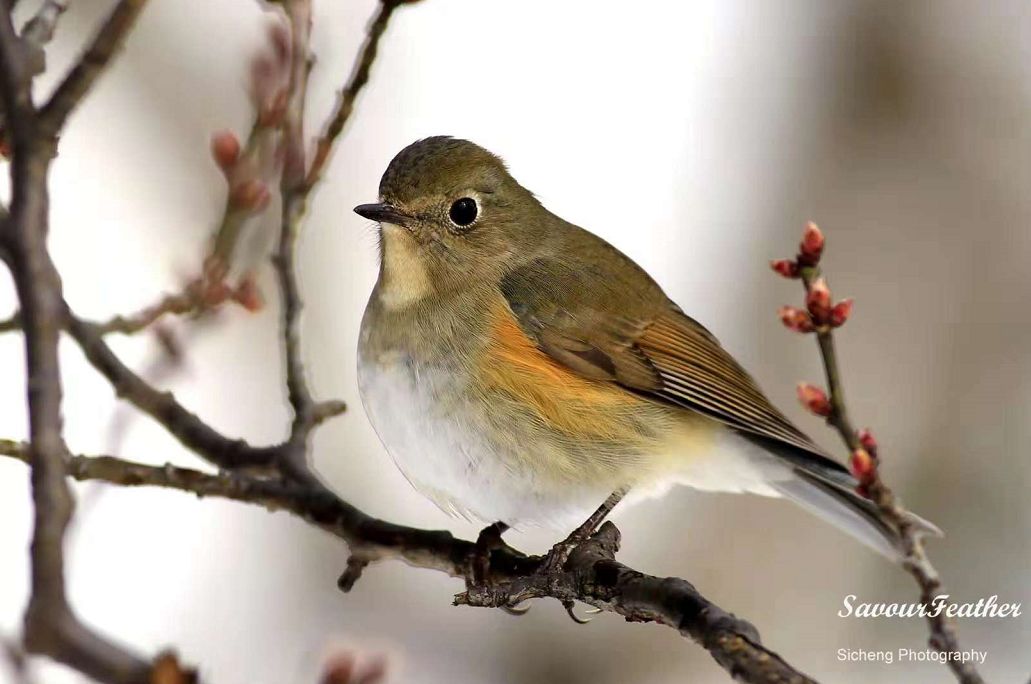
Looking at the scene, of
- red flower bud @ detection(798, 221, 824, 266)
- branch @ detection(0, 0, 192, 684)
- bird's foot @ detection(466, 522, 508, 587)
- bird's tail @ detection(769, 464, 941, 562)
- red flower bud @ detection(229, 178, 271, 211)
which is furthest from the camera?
bird's tail @ detection(769, 464, 941, 562)

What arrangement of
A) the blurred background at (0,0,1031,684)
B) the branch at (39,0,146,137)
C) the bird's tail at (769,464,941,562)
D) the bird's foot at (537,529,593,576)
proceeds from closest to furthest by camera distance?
the branch at (39,0,146,137) → the bird's foot at (537,529,593,576) → the bird's tail at (769,464,941,562) → the blurred background at (0,0,1031,684)

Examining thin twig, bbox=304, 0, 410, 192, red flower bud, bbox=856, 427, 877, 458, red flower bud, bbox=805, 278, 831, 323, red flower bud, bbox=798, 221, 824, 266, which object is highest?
thin twig, bbox=304, 0, 410, 192

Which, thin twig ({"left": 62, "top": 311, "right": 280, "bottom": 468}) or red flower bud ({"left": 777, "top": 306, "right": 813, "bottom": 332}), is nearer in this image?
red flower bud ({"left": 777, "top": 306, "right": 813, "bottom": 332})

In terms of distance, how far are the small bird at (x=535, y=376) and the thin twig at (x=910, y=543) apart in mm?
992

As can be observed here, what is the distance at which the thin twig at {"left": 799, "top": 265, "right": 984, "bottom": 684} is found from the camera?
157 centimetres

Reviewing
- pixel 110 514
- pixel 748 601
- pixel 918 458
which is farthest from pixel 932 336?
pixel 110 514

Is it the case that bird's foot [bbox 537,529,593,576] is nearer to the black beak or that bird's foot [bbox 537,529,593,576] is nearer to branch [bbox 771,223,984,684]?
branch [bbox 771,223,984,684]

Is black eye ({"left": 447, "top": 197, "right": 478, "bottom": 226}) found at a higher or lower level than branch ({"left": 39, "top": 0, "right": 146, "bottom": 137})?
higher

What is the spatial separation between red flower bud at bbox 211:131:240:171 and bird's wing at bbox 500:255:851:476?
1.02 metres

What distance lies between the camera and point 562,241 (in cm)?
356

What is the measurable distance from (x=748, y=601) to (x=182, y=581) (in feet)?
8.06

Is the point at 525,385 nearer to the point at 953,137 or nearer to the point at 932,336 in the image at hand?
the point at 932,336

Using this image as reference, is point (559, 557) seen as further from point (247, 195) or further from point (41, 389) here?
point (41, 389)

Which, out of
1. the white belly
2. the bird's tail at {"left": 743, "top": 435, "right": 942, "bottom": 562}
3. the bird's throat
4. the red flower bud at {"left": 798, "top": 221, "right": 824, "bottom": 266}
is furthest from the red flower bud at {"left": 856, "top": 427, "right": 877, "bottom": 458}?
the bird's throat
